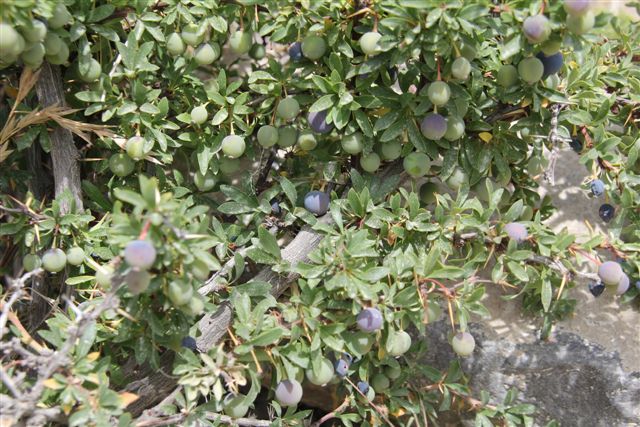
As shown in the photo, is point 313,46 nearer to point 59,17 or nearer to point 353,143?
point 353,143

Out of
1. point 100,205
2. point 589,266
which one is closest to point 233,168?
point 100,205

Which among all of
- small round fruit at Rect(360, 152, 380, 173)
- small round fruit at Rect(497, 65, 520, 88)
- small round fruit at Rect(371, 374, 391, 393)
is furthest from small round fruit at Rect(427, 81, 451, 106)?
small round fruit at Rect(371, 374, 391, 393)

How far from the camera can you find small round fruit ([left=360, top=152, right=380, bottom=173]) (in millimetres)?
1867

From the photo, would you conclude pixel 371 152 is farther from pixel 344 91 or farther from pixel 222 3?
pixel 222 3

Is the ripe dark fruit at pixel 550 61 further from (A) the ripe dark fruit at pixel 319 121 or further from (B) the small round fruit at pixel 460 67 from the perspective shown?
(A) the ripe dark fruit at pixel 319 121

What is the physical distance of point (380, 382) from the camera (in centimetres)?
204

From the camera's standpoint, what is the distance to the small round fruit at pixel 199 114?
1.89m

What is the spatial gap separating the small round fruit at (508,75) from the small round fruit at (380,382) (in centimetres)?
85

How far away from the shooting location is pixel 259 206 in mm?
1956

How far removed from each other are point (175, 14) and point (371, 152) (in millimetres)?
597

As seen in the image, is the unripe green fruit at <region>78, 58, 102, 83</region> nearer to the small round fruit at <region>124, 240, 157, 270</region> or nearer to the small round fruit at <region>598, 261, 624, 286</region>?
the small round fruit at <region>124, 240, 157, 270</region>

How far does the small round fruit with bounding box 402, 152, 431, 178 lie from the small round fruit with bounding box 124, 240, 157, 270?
76cm

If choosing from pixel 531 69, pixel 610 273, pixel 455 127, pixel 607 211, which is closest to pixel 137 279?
pixel 455 127

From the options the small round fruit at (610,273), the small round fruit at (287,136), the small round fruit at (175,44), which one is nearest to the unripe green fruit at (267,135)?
the small round fruit at (287,136)
